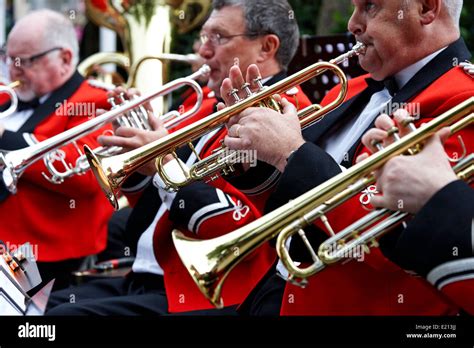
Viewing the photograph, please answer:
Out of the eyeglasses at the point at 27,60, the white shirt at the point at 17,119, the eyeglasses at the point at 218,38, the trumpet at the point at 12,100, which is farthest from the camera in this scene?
the eyeglasses at the point at 27,60

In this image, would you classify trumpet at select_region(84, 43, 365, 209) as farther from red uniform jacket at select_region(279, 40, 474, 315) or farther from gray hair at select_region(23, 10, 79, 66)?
gray hair at select_region(23, 10, 79, 66)

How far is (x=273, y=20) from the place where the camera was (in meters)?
3.41

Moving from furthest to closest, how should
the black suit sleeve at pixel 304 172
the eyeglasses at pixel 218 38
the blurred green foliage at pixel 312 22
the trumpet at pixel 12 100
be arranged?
the blurred green foliage at pixel 312 22 → the trumpet at pixel 12 100 → the eyeglasses at pixel 218 38 → the black suit sleeve at pixel 304 172

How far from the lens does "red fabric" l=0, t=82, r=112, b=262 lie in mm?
3836

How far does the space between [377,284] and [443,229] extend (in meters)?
0.51

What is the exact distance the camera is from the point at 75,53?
4316mm

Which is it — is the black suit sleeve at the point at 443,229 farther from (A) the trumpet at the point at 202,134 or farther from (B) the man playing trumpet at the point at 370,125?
(A) the trumpet at the point at 202,134

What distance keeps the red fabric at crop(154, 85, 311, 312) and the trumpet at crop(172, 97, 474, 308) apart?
853 mm

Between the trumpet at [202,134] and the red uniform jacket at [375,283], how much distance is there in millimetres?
300

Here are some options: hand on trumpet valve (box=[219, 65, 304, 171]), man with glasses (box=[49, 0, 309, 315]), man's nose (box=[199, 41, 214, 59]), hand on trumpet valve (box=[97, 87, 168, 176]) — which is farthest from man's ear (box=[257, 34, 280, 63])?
hand on trumpet valve (box=[219, 65, 304, 171])

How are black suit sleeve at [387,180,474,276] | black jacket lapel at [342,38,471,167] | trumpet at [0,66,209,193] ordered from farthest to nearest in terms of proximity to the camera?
trumpet at [0,66,209,193] < black jacket lapel at [342,38,471,167] < black suit sleeve at [387,180,474,276]

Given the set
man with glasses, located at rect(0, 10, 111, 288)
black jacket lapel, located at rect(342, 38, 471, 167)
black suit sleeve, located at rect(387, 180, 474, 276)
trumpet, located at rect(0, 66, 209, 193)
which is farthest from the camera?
man with glasses, located at rect(0, 10, 111, 288)

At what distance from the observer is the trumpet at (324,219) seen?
1.88 metres

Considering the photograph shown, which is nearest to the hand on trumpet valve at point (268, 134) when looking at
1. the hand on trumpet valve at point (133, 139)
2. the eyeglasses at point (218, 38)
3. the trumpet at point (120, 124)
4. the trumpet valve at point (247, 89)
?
the trumpet valve at point (247, 89)
